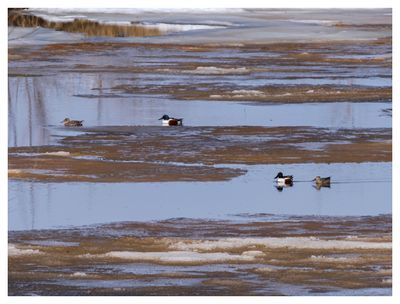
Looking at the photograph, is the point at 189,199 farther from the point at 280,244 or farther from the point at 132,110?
the point at 132,110

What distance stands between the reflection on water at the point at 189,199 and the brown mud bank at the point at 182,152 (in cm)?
26

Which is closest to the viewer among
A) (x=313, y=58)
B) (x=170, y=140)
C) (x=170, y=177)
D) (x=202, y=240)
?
(x=202, y=240)

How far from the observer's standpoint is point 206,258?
Result: 528 inches

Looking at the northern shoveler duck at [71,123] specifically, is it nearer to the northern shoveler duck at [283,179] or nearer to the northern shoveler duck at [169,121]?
the northern shoveler duck at [169,121]

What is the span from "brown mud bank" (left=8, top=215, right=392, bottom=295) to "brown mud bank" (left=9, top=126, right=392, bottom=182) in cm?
126

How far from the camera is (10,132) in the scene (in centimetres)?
1603

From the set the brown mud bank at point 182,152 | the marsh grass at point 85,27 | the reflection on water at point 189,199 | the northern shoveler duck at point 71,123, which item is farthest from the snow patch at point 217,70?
the reflection on water at point 189,199

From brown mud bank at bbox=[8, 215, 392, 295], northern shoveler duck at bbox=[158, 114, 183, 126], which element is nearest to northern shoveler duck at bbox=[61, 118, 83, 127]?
northern shoveler duck at bbox=[158, 114, 183, 126]

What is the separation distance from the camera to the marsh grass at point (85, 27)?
16766 millimetres

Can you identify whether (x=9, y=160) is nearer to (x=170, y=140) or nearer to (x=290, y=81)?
(x=170, y=140)

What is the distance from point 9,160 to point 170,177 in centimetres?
166

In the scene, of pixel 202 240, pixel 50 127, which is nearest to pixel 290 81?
pixel 50 127

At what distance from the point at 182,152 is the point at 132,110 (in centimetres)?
141

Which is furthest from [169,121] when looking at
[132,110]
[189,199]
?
[189,199]
